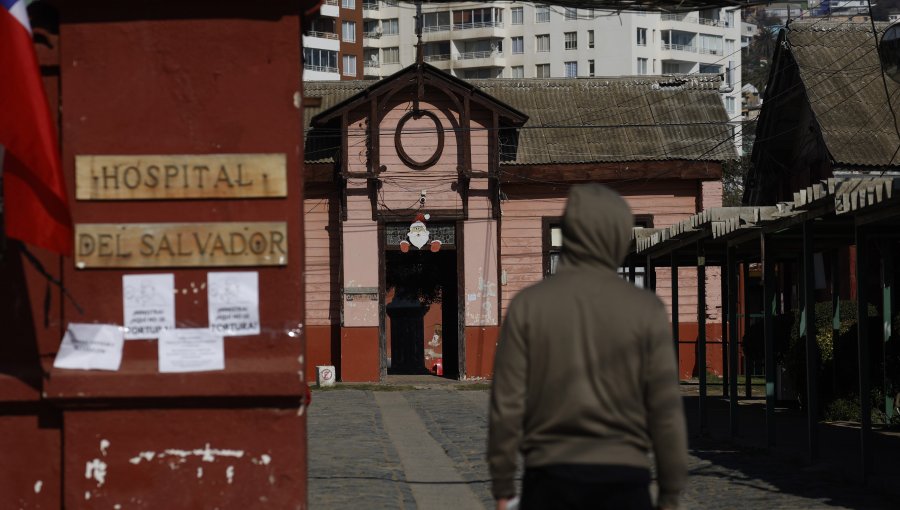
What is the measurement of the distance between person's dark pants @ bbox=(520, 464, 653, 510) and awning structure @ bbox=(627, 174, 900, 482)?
23.1 ft

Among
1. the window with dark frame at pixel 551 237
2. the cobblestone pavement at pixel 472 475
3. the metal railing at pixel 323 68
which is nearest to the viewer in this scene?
the cobblestone pavement at pixel 472 475

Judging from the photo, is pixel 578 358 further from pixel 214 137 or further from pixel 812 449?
pixel 812 449

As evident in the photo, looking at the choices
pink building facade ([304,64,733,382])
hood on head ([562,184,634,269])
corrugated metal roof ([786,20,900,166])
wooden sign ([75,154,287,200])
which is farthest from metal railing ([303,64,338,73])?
hood on head ([562,184,634,269])

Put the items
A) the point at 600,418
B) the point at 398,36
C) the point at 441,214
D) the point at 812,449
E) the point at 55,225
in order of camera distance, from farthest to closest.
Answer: the point at 398,36 → the point at 441,214 → the point at 812,449 → the point at 55,225 → the point at 600,418

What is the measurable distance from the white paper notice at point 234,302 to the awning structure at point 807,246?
5865 millimetres

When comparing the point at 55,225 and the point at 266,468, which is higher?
the point at 55,225

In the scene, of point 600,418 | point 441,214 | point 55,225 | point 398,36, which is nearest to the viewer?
point 600,418

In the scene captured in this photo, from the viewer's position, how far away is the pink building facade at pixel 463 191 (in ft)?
111

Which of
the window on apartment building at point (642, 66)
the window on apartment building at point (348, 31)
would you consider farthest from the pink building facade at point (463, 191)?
the window on apartment building at point (642, 66)

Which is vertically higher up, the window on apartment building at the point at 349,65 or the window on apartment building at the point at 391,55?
the window on apartment building at the point at 391,55

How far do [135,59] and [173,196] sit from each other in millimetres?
789

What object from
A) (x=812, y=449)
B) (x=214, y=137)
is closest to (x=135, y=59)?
(x=214, y=137)

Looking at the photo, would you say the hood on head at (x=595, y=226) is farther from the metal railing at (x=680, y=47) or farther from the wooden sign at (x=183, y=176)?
the metal railing at (x=680, y=47)

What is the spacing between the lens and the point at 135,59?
790 centimetres
